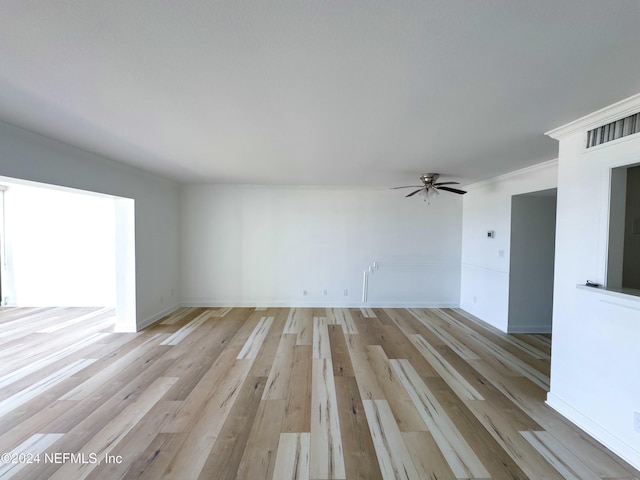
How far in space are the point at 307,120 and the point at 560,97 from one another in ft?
5.96

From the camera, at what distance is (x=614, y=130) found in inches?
80.7

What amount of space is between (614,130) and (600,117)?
148 millimetres

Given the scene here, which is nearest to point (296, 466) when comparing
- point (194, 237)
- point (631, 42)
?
point (631, 42)

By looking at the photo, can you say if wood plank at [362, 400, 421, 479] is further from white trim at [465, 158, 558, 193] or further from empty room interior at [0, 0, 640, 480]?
white trim at [465, 158, 558, 193]

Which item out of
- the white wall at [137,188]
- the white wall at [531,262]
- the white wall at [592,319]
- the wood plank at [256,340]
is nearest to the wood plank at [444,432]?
the white wall at [592,319]

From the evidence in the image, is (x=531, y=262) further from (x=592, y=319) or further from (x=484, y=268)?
(x=592, y=319)

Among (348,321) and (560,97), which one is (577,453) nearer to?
(560,97)

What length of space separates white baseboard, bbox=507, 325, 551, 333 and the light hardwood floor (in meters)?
0.28

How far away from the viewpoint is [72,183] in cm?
317

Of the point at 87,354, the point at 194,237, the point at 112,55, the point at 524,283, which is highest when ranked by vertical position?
the point at 112,55

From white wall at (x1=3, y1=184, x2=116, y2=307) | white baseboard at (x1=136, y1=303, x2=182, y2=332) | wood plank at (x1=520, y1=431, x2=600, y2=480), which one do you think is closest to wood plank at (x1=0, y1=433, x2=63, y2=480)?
white baseboard at (x1=136, y1=303, x2=182, y2=332)

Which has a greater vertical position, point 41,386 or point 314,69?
point 314,69

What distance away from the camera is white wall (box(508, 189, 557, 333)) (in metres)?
4.31

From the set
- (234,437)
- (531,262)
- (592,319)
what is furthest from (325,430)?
(531,262)
